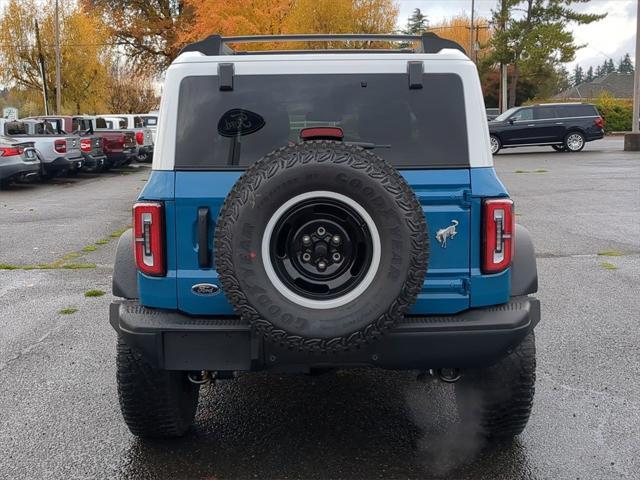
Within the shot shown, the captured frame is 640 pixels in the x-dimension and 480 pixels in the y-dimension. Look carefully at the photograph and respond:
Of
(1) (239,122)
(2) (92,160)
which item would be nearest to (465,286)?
(1) (239,122)

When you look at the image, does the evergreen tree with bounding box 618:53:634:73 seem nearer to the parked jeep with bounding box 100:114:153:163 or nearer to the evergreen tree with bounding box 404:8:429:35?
the evergreen tree with bounding box 404:8:429:35

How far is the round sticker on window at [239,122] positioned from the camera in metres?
3.47

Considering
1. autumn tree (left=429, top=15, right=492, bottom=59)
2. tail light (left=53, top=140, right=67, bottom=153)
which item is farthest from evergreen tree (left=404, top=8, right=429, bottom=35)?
tail light (left=53, top=140, right=67, bottom=153)

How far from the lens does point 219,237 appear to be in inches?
121

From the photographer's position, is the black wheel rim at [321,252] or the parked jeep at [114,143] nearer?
the black wheel rim at [321,252]

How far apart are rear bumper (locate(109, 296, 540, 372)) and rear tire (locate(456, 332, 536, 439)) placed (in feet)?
0.95

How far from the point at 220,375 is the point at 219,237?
78cm

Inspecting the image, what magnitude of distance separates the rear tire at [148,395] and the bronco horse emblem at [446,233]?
1447 mm

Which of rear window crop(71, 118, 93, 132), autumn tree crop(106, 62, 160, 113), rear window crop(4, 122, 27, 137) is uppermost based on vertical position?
autumn tree crop(106, 62, 160, 113)

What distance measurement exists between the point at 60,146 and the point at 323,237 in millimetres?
17650

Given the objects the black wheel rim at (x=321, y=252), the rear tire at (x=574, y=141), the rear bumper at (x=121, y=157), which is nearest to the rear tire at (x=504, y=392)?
the black wheel rim at (x=321, y=252)

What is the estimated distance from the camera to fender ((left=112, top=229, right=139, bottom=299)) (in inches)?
142

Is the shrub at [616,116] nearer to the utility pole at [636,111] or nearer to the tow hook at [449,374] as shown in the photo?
the utility pole at [636,111]

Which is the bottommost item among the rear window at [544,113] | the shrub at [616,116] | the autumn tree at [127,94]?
the rear window at [544,113]
